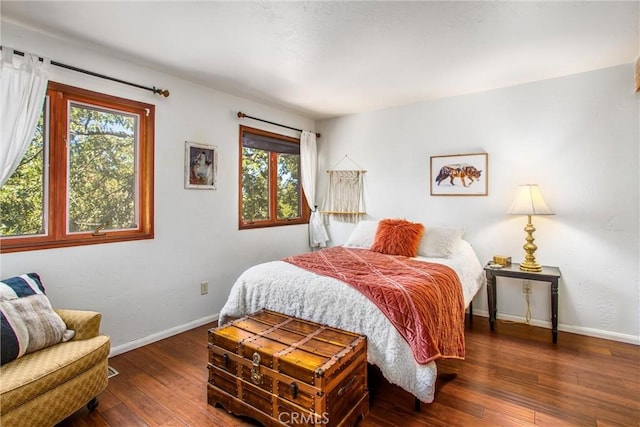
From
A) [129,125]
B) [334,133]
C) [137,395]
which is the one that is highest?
[334,133]

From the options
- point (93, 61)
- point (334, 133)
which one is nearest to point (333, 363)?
point (93, 61)

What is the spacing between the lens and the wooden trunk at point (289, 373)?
1.57 meters

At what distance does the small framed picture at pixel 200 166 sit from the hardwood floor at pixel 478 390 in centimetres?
146

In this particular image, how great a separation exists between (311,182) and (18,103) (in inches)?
121

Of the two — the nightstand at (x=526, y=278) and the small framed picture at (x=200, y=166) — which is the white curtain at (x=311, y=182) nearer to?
the small framed picture at (x=200, y=166)

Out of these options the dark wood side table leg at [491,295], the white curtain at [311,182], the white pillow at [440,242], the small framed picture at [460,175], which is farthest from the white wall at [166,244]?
the dark wood side table leg at [491,295]

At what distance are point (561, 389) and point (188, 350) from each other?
8.80ft

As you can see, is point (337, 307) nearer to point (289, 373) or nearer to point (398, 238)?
point (289, 373)

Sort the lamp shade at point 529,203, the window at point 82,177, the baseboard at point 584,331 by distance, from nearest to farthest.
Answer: the window at point 82,177 < the baseboard at point 584,331 < the lamp shade at point 529,203

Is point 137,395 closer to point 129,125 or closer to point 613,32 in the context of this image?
point 129,125

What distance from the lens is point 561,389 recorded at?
2.09 m

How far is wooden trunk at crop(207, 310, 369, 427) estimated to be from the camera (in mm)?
1574

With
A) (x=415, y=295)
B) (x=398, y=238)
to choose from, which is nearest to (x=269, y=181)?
(x=398, y=238)

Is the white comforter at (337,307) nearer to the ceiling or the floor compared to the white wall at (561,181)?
nearer to the floor
